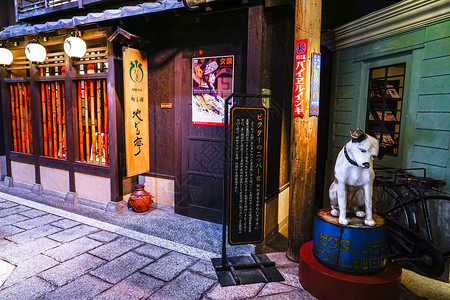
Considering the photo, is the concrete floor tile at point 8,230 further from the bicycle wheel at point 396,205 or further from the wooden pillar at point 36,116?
the bicycle wheel at point 396,205

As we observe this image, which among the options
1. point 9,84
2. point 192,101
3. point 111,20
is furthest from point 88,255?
point 9,84

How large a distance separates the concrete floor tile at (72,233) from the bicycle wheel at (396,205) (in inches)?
261

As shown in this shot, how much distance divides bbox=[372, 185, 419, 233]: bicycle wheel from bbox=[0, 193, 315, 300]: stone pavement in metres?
2.15

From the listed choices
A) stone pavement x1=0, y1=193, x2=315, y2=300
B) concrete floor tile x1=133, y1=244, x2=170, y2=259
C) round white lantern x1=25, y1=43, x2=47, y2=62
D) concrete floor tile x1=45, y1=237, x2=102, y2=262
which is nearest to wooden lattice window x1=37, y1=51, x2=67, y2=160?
round white lantern x1=25, y1=43, x2=47, y2=62

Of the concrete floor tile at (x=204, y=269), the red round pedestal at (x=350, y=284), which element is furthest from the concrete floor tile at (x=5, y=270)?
the red round pedestal at (x=350, y=284)

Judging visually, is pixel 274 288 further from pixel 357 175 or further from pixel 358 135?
pixel 358 135

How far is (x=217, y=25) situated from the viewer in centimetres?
723

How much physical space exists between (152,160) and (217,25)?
4.27 metres

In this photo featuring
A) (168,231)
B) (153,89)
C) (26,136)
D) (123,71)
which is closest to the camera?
(168,231)

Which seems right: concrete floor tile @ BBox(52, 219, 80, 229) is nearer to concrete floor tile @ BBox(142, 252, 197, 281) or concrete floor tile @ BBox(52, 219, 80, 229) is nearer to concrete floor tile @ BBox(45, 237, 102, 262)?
concrete floor tile @ BBox(45, 237, 102, 262)

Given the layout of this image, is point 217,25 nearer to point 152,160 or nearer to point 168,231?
point 152,160

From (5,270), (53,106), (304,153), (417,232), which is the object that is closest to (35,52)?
(53,106)

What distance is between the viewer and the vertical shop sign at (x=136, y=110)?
300 inches

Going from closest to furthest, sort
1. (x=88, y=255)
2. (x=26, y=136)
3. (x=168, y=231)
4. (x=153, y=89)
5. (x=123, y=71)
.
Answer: (x=88, y=255), (x=168, y=231), (x=123, y=71), (x=153, y=89), (x=26, y=136)
